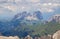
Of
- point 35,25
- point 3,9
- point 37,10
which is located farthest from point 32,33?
point 3,9

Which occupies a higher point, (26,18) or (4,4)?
(4,4)

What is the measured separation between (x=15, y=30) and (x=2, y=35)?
213 millimetres

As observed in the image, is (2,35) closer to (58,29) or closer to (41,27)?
(41,27)

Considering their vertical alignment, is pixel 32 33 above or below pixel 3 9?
below

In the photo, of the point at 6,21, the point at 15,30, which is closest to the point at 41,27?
the point at 15,30

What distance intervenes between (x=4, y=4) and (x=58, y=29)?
931 mm

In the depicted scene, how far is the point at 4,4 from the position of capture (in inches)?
91.7

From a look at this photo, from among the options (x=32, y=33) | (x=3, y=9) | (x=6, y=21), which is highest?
(x=3, y=9)

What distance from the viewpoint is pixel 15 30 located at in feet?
7.55

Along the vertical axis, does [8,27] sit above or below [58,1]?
below

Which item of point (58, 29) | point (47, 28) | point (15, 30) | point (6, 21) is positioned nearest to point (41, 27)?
point (47, 28)

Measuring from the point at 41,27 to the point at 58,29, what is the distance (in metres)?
0.27

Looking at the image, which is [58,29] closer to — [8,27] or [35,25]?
[35,25]

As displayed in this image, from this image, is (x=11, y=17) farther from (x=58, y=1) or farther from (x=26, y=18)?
(x=58, y=1)
